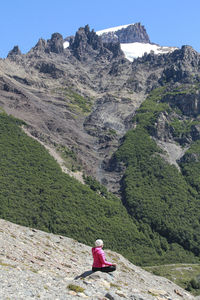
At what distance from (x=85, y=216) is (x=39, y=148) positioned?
52.8 m

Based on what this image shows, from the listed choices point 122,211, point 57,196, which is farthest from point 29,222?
point 122,211

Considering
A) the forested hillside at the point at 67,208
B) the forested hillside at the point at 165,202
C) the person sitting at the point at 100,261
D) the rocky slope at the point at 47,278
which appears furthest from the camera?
the forested hillside at the point at 165,202

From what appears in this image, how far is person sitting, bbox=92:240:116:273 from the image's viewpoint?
2320 centimetres

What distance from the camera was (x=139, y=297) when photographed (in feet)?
77.4

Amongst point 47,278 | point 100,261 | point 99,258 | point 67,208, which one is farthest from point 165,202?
point 47,278

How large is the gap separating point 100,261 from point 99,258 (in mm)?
432

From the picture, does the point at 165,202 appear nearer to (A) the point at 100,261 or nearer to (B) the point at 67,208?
(B) the point at 67,208

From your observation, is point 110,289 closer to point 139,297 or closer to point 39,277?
point 139,297

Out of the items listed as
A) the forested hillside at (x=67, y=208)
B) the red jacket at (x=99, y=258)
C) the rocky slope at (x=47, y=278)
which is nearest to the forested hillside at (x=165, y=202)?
the forested hillside at (x=67, y=208)

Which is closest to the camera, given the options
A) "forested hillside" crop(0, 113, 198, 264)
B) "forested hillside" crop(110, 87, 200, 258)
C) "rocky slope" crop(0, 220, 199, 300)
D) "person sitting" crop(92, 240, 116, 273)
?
"rocky slope" crop(0, 220, 199, 300)

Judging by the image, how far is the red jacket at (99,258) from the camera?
2325 centimetres

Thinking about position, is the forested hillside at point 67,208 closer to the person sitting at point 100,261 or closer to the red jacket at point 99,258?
the person sitting at point 100,261

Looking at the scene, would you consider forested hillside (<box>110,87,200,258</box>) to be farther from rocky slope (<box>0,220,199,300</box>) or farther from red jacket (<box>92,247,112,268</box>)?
red jacket (<box>92,247,112,268</box>)

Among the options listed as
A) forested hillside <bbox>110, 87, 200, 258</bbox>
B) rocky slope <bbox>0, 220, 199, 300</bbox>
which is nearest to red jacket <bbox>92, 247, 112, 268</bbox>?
rocky slope <bbox>0, 220, 199, 300</bbox>
